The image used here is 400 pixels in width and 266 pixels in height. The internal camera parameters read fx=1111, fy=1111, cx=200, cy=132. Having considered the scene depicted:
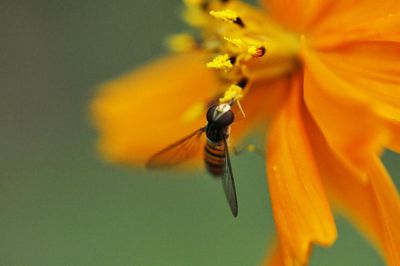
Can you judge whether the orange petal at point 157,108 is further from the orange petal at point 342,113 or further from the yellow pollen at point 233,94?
the orange petal at point 342,113

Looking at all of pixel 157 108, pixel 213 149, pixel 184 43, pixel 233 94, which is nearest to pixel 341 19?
pixel 233 94

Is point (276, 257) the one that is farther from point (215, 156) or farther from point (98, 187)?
point (98, 187)

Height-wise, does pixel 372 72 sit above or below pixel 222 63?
below

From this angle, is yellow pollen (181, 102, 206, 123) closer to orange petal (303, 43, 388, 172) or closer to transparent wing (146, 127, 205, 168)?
transparent wing (146, 127, 205, 168)

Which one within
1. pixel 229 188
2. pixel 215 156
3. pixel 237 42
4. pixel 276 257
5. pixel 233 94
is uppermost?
pixel 237 42

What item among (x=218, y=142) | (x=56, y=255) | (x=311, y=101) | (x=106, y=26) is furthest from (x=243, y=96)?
(x=106, y=26)

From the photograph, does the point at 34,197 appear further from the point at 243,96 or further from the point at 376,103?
the point at 376,103
